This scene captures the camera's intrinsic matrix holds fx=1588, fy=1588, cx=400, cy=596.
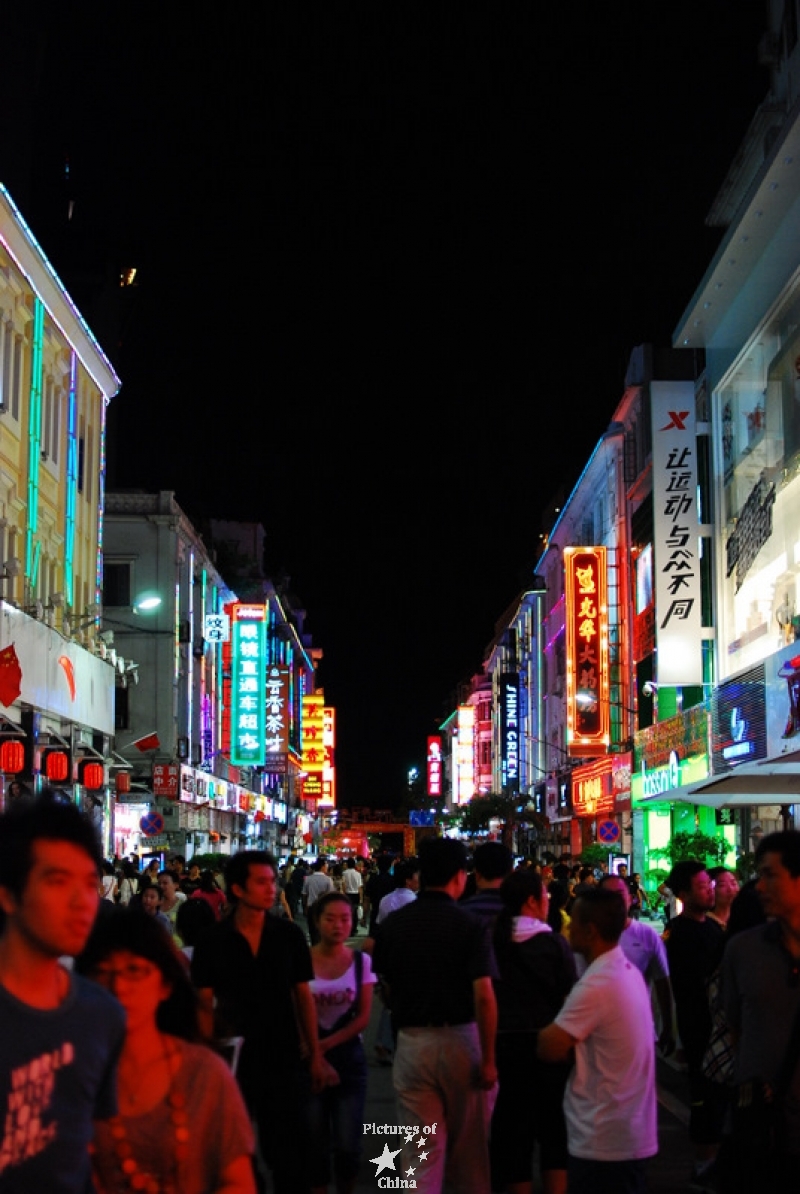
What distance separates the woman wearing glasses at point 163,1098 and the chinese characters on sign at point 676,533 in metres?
33.5

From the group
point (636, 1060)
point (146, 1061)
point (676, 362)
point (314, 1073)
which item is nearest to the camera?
point (146, 1061)

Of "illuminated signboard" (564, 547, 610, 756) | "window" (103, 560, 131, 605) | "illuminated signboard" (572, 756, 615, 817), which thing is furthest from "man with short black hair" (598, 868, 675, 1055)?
"window" (103, 560, 131, 605)

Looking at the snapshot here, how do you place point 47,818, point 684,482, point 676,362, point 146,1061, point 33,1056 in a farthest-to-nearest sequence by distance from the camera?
point 676,362 → point 684,482 → point 146,1061 → point 47,818 → point 33,1056

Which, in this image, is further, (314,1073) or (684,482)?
(684,482)

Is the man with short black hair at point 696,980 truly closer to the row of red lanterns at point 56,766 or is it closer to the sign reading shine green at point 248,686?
the row of red lanterns at point 56,766

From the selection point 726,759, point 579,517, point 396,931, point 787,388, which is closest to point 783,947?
point 396,931

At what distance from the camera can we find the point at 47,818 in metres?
4.01

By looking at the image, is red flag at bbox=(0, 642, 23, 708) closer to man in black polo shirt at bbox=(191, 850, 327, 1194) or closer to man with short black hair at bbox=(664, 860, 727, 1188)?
man with short black hair at bbox=(664, 860, 727, 1188)

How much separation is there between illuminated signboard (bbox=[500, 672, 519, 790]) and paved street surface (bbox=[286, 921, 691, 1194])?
7190 centimetres

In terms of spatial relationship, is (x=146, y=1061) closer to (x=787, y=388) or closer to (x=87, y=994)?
(x=87, y=994)

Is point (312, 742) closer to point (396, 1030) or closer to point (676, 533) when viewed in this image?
point (676, 533)

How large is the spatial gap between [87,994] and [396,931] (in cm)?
469

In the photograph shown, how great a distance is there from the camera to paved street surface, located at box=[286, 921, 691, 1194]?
10484mm

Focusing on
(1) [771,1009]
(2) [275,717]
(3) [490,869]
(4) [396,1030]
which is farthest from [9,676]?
(2) [275,717]
